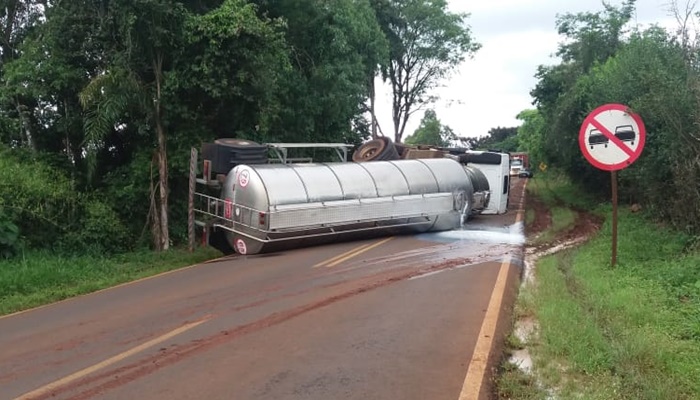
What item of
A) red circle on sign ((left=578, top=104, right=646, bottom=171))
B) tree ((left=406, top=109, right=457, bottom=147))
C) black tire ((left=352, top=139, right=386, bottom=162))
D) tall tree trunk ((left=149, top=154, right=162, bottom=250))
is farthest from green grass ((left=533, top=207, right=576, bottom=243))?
tree ((left=406, top=109, right=457, bottom=147))

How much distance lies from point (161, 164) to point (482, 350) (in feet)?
39.8

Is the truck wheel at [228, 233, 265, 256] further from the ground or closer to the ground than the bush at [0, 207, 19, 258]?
closer to the ground

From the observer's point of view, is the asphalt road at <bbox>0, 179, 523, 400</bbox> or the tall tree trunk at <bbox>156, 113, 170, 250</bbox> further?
the tall tree trunk at <bbox>156, 113, 170, 250</bbox>

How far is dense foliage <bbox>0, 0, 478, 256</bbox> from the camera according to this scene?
583 inches

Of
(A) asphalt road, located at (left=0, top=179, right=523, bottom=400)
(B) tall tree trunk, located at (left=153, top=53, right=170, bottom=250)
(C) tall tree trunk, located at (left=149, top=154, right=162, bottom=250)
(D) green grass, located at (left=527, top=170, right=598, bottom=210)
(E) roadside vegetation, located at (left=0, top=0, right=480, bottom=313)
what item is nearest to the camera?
(A) asphalt road, located at (left=0, top=179, right=523, bottom=400)

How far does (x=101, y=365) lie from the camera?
6.09 metres

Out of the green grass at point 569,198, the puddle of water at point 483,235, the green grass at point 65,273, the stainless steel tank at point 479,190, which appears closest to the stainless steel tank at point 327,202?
the puddle of water at point 483,235

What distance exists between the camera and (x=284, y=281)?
1029 centimetres

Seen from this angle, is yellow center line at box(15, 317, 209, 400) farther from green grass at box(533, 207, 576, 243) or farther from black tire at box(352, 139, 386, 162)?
black tire at box(352, 139, 386, 162)

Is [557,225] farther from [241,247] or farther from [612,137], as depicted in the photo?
[612,137]

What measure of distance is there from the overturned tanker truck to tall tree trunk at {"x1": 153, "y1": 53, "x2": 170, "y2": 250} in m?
0.83

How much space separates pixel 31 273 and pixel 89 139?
16.7 ft

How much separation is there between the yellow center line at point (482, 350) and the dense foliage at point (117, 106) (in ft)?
31.8

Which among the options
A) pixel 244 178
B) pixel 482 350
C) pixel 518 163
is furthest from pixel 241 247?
pixel 518 163
